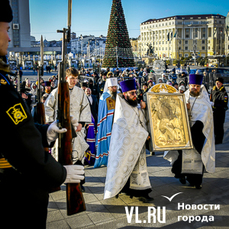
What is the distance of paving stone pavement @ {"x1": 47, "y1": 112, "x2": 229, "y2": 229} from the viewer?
3.77 metres

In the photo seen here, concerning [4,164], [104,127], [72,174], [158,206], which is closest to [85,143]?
[104,127]

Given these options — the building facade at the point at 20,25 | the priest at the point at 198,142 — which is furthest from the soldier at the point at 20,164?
the building facade at the point at 20,25

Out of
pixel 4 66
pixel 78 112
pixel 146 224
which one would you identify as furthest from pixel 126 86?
pixel 4 66

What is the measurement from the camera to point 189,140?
15.0ft

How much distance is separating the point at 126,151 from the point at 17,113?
2952mm

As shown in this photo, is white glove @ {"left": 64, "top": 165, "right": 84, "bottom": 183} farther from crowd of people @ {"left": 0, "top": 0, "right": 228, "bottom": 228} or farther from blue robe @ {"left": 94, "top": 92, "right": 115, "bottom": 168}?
blue robe @ {"left": 94, "top": 92, "right": 115, "bottom": 168}

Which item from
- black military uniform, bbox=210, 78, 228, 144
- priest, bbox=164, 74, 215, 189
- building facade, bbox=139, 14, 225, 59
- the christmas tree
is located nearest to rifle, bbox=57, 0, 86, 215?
priest, bbox=164, 74, 215, 189

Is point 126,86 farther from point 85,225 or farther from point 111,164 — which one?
point 85,225

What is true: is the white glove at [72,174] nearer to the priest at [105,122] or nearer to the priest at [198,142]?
the priest at [198,142]

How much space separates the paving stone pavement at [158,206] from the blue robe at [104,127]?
1.80ft

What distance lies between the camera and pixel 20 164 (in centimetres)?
155

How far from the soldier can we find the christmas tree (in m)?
31.6

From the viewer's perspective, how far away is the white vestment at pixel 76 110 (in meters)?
4.72

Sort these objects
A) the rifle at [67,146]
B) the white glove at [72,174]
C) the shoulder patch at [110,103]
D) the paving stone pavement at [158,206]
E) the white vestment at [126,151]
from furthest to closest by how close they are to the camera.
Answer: the shoulder patch at [110,103], the white vestment at [126,151], the paving stone pavement at [158,206], the rifle at [67,146], the white glove at [72,174]
